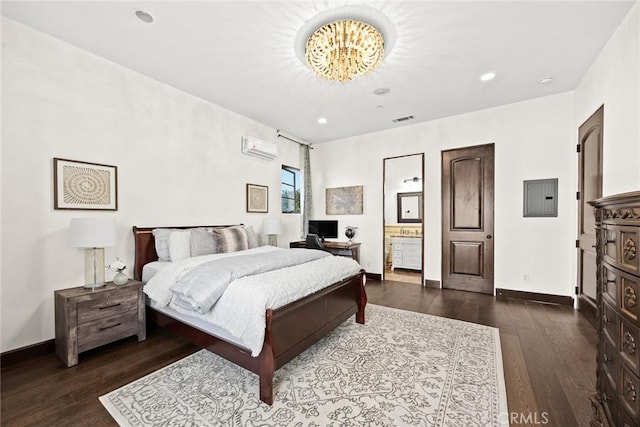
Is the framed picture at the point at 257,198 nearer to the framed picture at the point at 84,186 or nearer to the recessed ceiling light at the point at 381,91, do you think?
the framed picture at the point at 84,186

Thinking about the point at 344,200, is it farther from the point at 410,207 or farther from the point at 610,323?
the point at 610,323

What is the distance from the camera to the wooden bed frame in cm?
179

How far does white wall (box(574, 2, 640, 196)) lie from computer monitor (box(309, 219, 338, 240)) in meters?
3.97

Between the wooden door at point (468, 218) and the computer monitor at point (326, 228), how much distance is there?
2.13 meters

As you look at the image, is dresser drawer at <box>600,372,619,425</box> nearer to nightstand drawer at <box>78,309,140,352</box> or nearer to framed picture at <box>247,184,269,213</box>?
nightstand drawer at <box>78,309,140,352</box>

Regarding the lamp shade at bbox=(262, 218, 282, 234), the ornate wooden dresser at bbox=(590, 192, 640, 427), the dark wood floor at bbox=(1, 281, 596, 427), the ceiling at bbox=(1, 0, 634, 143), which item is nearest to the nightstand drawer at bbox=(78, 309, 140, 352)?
the dark wood floor at bbox=(1, 281, 596, 427)

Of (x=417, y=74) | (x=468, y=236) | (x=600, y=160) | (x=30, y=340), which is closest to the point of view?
(x=30, y=340)

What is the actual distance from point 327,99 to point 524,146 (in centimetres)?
304

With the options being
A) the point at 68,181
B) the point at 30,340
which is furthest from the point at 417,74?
the point at 30,340

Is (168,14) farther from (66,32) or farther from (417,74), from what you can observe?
(417,74)

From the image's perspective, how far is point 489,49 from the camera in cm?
268

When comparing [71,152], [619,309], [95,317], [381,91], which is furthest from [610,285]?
[71,152]

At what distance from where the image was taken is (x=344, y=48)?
2320 millimetres

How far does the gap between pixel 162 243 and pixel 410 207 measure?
531 cm
